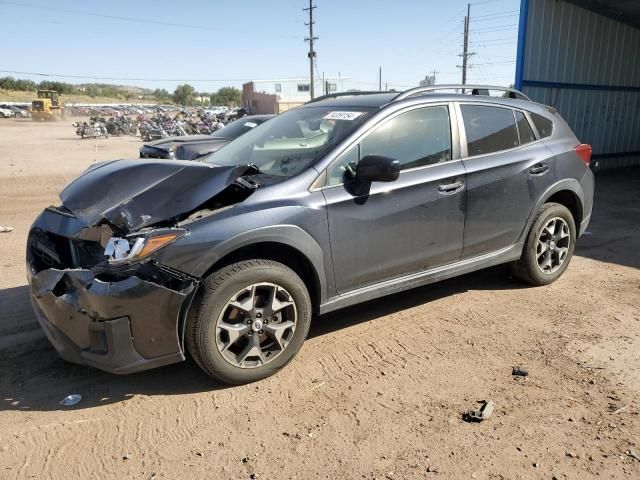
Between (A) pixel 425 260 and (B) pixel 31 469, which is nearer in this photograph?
(B) pixel 31 469

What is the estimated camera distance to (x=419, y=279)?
3.97 m

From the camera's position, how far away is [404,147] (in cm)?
386

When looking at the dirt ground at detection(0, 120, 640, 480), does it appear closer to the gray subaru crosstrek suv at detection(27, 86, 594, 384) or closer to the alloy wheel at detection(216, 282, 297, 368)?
the alloy wheel at detection(216, 282, 297, 368)

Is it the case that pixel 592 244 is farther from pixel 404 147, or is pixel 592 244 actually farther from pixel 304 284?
pixel 304 284

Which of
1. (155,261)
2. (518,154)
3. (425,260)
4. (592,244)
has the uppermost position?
(518,154)

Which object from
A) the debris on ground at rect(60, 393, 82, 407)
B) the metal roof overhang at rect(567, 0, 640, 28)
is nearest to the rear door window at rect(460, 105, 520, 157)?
the debris on ground at rect(60, 393, 82, 407)

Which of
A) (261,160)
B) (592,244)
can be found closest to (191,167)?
(261,160)

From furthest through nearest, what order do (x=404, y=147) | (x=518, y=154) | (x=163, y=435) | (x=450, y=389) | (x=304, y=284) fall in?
(x=518, y=154)
(x=404, y=147)
(x=304, y=284)
(x=450, y=389)
(x=163, y=435)

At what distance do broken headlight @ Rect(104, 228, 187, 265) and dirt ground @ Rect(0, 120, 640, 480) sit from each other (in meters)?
0.93

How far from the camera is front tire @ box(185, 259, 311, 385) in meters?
3.00

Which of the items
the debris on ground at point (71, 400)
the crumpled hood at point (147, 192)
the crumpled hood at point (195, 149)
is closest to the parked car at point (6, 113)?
the crumpled hood at point (195, 149)

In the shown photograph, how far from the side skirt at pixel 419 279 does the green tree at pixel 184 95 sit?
130858 millimetres

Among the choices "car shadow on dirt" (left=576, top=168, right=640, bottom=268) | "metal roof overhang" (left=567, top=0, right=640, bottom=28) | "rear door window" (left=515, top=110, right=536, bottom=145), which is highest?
"metal roof overhang" (left=567, top=0, right=640, bottom=28)

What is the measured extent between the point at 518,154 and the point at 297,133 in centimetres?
197
